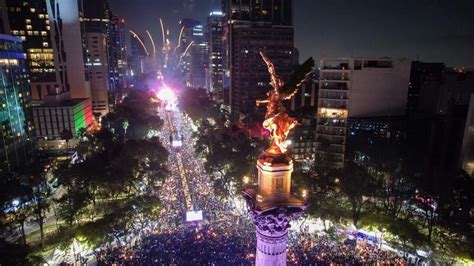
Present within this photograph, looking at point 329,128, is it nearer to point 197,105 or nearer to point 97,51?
point 197,105

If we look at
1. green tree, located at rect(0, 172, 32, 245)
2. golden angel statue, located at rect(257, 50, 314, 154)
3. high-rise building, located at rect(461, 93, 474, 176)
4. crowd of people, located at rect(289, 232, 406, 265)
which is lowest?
crowd of people, located at rect(289, 232, 406, 265)

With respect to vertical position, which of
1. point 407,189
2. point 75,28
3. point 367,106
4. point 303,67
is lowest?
point 407,189

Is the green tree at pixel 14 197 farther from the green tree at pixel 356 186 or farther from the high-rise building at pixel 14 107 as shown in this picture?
the green tree at pixel 356 186

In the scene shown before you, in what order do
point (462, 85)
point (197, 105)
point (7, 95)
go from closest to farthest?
point (7, 95) < point (462, 85) < point (197, 105)

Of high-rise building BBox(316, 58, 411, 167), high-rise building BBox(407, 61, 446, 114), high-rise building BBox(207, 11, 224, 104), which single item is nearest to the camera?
high-rise building BBox(316, 58, 411, 167)

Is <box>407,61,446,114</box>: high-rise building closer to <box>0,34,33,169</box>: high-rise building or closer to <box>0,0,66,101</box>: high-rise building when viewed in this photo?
<box>0,34,33,169</box>: high-rise building

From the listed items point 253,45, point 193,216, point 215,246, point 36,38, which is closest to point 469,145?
point 215,246

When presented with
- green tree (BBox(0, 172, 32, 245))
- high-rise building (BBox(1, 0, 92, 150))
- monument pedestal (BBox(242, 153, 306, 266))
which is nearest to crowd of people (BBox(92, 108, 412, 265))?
monument pedestal (BBox(242, 153, 306, 266))

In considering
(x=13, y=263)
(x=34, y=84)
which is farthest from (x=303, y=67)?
(x=34, y=84)
